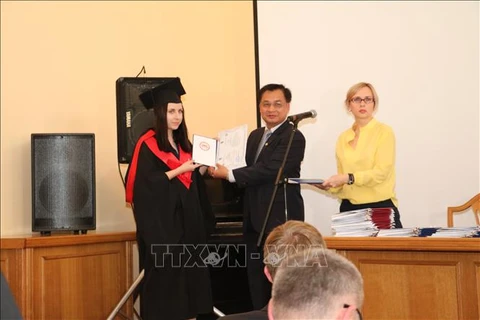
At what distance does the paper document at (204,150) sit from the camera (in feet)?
14.6

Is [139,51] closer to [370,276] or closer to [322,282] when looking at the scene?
[370,276]

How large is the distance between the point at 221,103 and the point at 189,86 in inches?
14.1

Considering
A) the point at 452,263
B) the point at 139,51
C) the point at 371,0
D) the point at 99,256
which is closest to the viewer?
the point at 452,263

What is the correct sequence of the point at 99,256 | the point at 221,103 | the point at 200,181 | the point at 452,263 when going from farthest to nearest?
the point at 221,103 < the point at 99,256 < the point at 200,181 < the point at 452,263

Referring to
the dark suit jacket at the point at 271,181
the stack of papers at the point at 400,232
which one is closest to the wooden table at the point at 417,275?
the stack of papers at the point at 400,232

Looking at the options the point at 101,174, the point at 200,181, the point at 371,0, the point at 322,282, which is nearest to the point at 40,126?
the point at 101,174

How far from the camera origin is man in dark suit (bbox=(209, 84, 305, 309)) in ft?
15.5

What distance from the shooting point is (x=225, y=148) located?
4.77m

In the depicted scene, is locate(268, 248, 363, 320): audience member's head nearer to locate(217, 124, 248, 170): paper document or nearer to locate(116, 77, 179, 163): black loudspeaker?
locate(217, 124, 248, 170): paper document

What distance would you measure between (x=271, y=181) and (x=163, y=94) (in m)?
0.90

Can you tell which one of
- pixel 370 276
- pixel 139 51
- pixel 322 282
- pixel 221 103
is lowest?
pixel 370 276

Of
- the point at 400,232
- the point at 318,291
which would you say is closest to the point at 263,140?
the point at 400,232

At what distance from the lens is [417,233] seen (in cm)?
382

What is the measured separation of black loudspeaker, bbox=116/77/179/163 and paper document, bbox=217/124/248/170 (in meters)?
0.59
